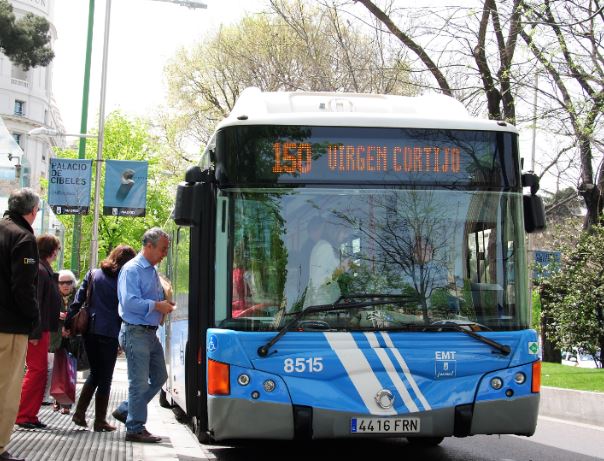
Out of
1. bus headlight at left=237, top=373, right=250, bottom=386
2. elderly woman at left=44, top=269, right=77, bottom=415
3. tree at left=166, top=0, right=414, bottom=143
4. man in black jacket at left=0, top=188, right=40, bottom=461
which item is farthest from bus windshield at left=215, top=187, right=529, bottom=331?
tree at left=166, top=0, right=414, bottom=143

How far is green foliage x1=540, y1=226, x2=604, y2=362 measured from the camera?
65.2 feet

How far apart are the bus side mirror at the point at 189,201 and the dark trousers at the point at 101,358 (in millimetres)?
2417

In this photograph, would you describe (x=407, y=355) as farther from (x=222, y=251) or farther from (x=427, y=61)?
(x=427, y=61)

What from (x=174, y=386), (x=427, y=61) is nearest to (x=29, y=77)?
(x=427, y=61)

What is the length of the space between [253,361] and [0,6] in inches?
1122

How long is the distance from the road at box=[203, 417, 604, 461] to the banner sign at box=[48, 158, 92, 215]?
445 inches

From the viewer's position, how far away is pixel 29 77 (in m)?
85.4

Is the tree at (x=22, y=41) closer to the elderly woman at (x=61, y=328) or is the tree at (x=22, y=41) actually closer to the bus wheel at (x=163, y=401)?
the bus wheel at (x=163, y=401)

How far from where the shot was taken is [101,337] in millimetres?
9367

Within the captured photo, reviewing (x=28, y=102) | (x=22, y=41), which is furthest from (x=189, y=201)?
(x=28, y=102)

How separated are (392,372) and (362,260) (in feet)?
2.83

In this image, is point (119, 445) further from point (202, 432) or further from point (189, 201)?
point (189, 201)

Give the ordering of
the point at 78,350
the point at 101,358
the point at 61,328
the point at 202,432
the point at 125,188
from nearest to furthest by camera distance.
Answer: the point at 202,432 → the point at 101,358 → the point at 61,328 → the point at 78,350 → the point at 125,188

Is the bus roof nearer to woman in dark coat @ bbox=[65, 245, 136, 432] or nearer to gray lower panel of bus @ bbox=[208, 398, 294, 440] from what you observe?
gray lower panel of bus @ bbox=[208, 398, 294, 440]
